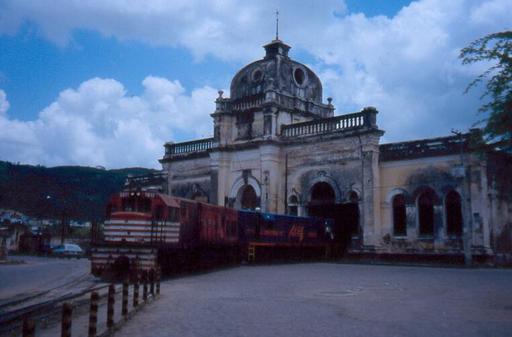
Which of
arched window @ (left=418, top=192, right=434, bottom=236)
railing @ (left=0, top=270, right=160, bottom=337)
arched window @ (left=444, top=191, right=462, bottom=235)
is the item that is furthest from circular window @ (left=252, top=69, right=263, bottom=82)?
railing @ (left=0, top=270, right=160, bottom=337)

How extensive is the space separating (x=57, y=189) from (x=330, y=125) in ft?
190

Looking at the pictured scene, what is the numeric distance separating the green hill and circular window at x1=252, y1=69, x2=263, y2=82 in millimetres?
35375

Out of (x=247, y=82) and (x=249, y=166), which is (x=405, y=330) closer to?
(x=249, y=166)

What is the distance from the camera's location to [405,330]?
26.7ft

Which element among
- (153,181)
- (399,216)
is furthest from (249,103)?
(399,216)

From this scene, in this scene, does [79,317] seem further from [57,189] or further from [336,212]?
[57,189]

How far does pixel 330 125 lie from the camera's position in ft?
96.6

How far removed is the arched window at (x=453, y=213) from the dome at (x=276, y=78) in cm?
1234

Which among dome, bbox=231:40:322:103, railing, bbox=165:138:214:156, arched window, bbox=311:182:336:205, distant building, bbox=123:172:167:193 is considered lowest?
Result: arched window, bbox=311:182:336:205


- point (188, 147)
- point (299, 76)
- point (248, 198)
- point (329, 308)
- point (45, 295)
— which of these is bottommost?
point (45, 295)

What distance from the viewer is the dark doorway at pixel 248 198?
3203cm

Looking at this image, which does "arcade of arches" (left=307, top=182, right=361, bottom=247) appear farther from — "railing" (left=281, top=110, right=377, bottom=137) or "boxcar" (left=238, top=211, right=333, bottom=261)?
"railing" (left=281, top=110, right=377, bottom=137)

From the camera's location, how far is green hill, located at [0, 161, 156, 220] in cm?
6944

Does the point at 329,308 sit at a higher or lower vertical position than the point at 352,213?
lower
